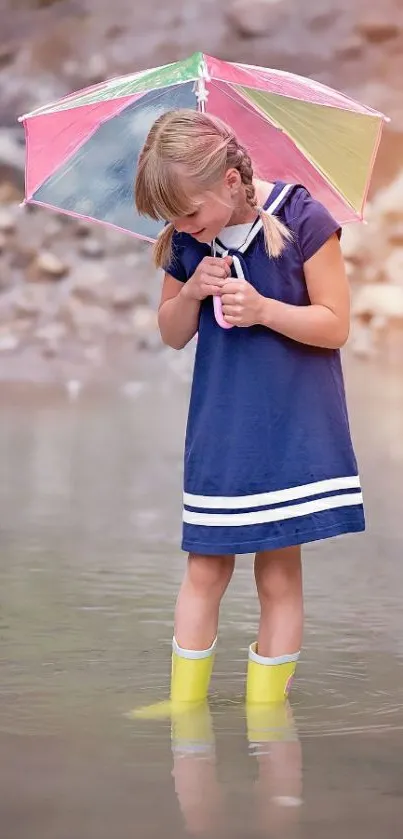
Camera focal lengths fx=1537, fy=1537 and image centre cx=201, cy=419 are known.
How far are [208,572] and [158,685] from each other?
24 centimetres

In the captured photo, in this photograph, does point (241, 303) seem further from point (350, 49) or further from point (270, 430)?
point (350, 49)

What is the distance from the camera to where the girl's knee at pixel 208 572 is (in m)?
2.01

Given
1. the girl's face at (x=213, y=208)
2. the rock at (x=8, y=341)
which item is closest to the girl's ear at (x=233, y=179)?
the girl's face at (x=213, y=208)

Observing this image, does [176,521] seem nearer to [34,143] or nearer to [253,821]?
[34,143]

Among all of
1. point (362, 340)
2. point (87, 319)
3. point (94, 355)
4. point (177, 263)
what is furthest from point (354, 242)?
point (177, 263)

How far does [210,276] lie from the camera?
191 centimetres

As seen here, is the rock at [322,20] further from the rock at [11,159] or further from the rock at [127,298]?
the rock at [127,298]

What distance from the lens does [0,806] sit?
5.16ft

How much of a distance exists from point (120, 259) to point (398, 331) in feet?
6.12

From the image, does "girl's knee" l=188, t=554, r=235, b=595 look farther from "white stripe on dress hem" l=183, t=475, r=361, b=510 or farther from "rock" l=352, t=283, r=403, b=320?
"rock" l=352, t=283, r=403, b=320

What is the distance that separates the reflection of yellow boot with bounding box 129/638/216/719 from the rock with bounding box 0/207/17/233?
7863mm

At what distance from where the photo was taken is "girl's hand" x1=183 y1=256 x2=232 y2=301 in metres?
1.90

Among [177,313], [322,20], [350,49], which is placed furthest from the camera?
[322,20]

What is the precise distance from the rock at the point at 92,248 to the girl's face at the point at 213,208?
778 centimetres
